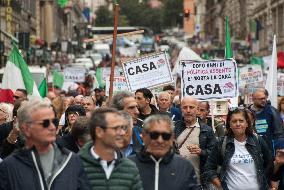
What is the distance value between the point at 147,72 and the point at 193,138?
15.7 feet

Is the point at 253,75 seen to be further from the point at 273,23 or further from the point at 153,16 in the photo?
the point at 153,16

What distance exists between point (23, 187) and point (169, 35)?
447ft

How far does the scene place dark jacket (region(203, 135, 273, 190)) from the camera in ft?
29.9

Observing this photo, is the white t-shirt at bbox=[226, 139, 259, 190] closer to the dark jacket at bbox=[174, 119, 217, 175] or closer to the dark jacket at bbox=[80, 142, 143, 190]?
the dark jacket at bbox=[174, 119, 217, 175]

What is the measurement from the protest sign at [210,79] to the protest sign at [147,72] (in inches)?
55.1

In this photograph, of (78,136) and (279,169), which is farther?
(279,169)

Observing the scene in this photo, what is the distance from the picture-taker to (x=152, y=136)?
23.0 ft

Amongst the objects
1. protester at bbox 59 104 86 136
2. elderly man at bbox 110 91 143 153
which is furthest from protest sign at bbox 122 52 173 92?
elderly man at bbox 110 91 143 153

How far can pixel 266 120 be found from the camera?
13.1m

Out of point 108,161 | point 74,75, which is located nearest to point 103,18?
point 74,75

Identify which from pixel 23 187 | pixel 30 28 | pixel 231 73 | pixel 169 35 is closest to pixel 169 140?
pixel 23 187

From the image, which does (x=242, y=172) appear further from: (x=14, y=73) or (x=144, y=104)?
(x=14, y=73)

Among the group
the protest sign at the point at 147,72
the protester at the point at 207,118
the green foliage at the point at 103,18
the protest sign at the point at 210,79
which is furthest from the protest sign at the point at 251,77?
the green foliage at the point at 103,18

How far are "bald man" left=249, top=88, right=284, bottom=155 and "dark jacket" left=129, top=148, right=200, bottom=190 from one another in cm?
571
